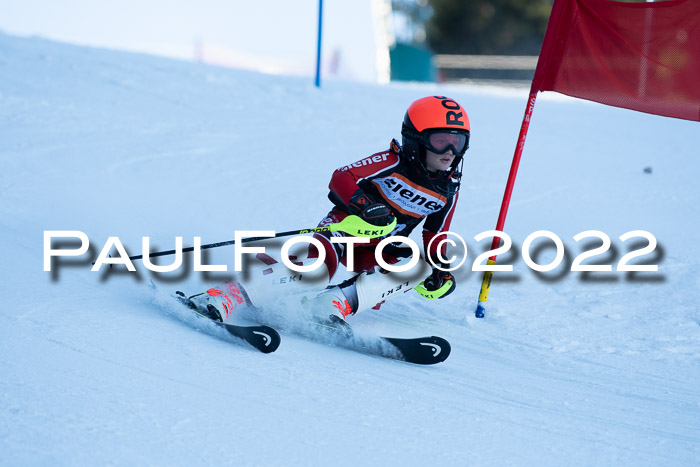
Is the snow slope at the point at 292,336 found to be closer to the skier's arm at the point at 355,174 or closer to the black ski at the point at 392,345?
the black ski at the point at 392,345

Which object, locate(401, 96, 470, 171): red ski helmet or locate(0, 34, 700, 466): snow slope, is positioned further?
locate(401, 96, 470, 171): red ski helmet

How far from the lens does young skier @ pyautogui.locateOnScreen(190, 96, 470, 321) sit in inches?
138

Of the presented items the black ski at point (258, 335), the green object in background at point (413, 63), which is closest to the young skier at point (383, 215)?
the black ski at point (258, 335)

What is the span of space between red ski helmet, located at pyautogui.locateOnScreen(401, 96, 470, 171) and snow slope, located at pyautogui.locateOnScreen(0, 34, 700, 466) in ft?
3.40

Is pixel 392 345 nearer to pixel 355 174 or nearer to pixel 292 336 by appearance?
pixel 292 336

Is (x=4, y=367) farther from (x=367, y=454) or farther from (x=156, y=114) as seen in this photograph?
(x=156, y=114)

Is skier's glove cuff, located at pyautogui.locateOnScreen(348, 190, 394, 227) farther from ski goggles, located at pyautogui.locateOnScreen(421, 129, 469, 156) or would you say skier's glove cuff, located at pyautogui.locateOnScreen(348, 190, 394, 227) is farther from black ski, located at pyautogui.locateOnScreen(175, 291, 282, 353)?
black ski, located at pyautogui.locateOnScreen(175, 291, 282, 353)

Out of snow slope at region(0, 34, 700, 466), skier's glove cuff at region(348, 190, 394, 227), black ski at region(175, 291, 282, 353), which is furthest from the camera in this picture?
skier's glove cuff at region(348, 190, 394, 227)

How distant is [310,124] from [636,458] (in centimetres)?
569

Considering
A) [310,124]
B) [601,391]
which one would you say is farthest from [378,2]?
[601,391]

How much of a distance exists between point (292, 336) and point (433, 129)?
1.30 m

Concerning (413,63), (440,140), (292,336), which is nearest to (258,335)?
(292,336)

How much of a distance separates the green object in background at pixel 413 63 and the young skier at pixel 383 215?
16.2 m

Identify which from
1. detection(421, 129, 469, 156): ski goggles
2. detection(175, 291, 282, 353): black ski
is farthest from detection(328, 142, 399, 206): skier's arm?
detection(175, 291, 282, 353): black ski
